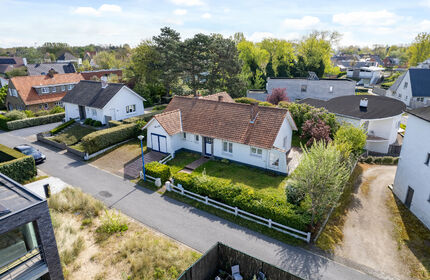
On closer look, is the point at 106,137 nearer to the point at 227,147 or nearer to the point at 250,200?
the point at 227,147

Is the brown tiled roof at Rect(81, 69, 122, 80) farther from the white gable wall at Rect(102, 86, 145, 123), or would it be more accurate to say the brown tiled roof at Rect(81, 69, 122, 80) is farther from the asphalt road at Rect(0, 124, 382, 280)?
the asphalt road at Rect(0, 124, 382, 280)

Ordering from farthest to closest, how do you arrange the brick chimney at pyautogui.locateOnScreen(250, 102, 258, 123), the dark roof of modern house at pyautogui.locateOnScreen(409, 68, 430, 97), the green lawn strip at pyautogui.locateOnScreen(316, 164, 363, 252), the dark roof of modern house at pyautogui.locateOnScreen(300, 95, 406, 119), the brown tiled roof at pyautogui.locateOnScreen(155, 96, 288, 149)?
the dark roof of modern house at pyautogui.locateOnScreen(409, 68, 430, 97)
the dark roof of modern house at pyautogui.locateOnScreen(300, 95, 406, 119)
the brick chimney at pyautogui.locateOnScreen(250, 102, 258, 123)
the brown tiled roof at pyautogui.locateOnScreen(155, 96, 288, 149)
the green lawn strip at pyautogui.locateOnScreen(316, 164, 363, 252)

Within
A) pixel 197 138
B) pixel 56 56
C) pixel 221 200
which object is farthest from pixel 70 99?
pixel 56 56

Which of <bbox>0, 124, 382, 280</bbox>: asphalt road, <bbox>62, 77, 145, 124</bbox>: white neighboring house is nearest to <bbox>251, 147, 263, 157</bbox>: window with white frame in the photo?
<bbox>0, 124, 382, 280</bbox>: asphalt road

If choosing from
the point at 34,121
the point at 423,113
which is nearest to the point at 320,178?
the point at 423,113

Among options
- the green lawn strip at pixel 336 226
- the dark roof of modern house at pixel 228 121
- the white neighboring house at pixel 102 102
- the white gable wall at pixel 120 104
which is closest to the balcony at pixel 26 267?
the green lawn strip at pixel 336 226

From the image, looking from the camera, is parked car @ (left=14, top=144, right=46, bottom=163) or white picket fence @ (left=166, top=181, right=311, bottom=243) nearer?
white picket fence @ (left=166, top=181, right=311, bottom=243)

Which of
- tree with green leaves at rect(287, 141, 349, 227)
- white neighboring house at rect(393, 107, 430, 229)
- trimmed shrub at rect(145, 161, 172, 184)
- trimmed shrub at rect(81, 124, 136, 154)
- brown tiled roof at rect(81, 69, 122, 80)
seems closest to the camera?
tree with green leaves at rect(287, 141, 349, 227)

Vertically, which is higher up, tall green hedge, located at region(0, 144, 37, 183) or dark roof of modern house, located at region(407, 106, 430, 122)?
dark roof of modern house, located at region(407, 106, 430, 122)
